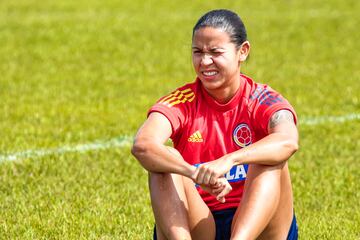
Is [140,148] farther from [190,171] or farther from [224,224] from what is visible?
[224,224]

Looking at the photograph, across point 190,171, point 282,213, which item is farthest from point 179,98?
point 282,213

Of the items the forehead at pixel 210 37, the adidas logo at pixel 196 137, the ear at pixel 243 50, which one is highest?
the forehead at pixel 210 37

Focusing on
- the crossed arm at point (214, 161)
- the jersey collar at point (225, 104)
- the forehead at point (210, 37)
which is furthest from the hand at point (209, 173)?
the forehead at point (210, 37)

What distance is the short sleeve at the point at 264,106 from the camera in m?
6.04

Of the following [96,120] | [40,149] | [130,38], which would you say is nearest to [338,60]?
[130,38]

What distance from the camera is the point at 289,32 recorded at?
1689 centimetres

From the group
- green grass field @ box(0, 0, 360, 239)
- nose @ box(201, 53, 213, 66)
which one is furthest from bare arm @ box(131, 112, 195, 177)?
green grass field @ box(0, 0, 360, 239)

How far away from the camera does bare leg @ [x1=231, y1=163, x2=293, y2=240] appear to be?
18.4ft

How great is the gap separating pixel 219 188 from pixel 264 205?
10.9 inches

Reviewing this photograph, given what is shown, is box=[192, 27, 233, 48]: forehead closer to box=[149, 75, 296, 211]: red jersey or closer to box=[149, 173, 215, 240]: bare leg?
box=[149, 75, 296, 211]: red jersey

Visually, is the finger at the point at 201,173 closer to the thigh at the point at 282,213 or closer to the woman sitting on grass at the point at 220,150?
the woman sitting on grass at the point at 220,150

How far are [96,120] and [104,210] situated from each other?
3526mm

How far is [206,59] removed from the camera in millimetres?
5965

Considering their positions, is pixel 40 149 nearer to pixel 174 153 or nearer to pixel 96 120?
pixel 96 120
